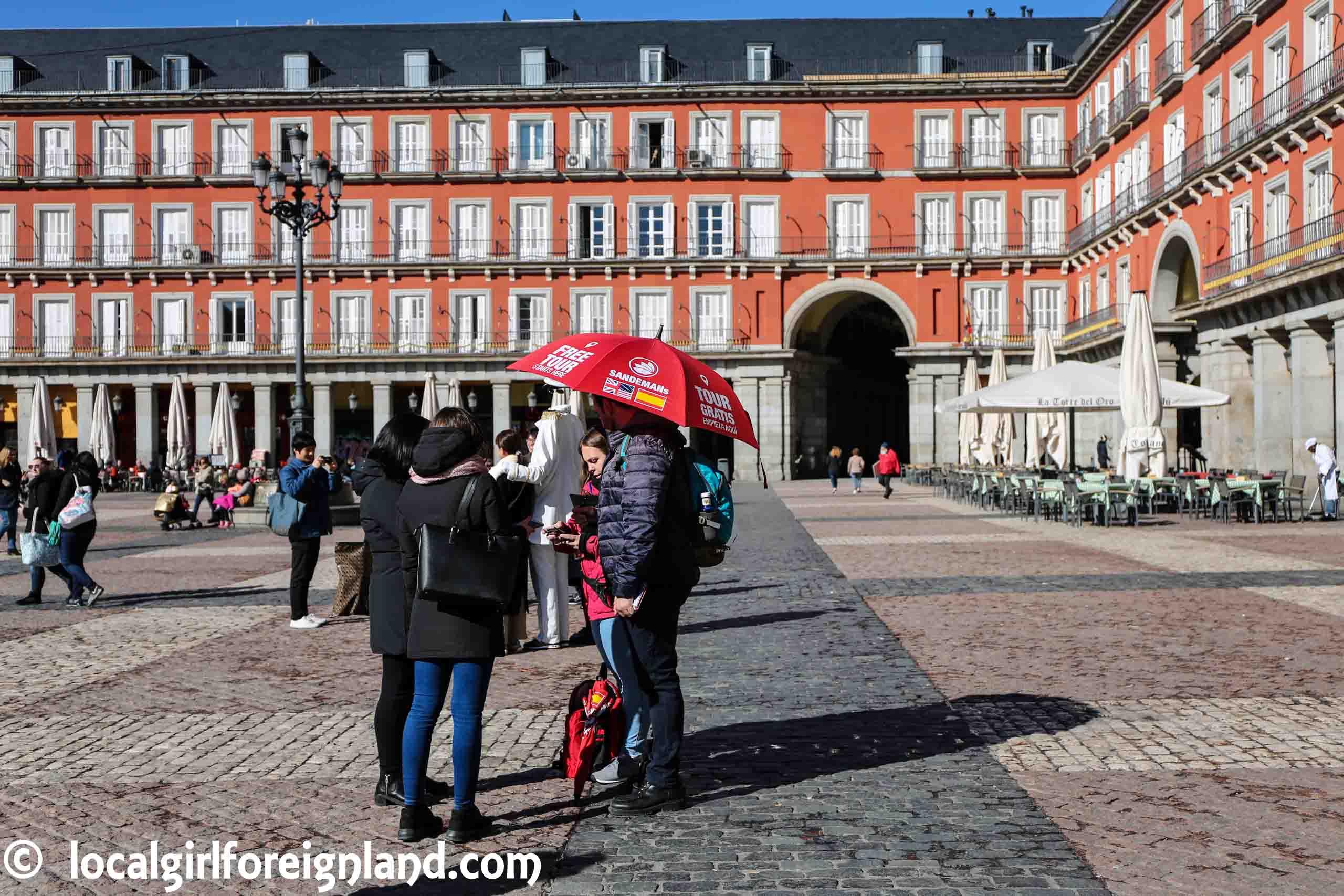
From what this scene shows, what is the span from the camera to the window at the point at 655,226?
54.2 m

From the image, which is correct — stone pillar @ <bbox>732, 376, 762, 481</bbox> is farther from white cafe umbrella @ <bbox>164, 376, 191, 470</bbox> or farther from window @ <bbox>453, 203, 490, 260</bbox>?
white cafe umbrella @ <bbox>164, 376, 191, 470</bbox>

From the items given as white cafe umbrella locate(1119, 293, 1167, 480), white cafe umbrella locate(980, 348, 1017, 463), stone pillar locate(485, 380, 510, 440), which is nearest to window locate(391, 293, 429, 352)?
stone pillar locate(485, 380, 510, 440)

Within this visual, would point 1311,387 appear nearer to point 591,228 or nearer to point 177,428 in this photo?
point 177,428

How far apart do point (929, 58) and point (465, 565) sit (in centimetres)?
5301

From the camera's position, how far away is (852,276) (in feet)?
178

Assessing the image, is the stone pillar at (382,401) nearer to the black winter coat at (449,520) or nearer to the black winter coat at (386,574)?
the black winter coat at (386,574)

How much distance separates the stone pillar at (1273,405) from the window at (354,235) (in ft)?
114

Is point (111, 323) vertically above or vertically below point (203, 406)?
above

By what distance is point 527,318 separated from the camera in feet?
180

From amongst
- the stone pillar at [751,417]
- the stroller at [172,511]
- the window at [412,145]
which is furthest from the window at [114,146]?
the stroller at [172,511]

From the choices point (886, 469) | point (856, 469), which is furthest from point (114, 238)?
point (886, 469)

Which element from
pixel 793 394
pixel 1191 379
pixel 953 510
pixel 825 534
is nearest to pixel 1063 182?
pixel 793 394

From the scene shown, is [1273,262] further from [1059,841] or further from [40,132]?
[40,132]

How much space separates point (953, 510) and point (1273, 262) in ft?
31.5
